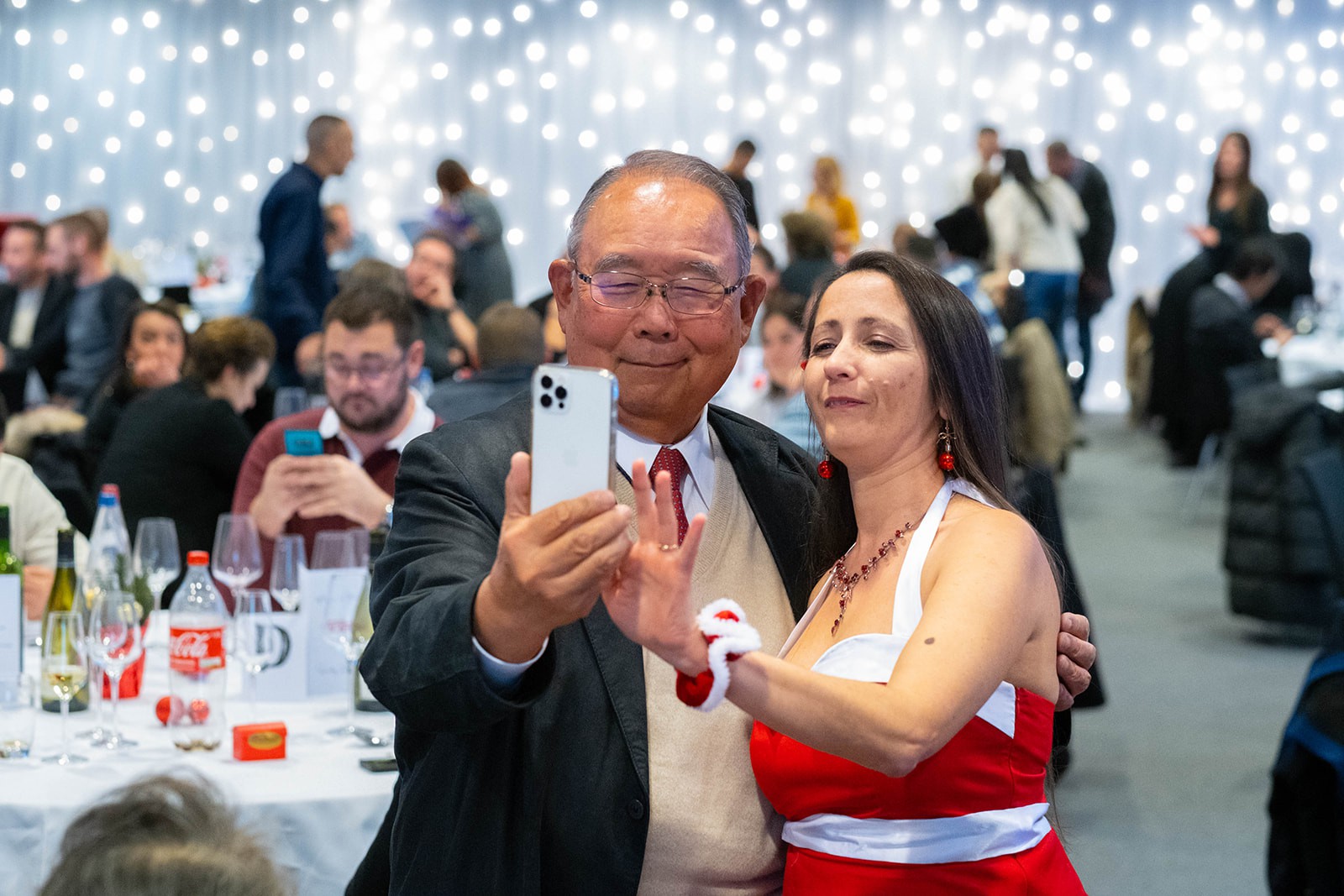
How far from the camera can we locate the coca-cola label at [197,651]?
2475mm

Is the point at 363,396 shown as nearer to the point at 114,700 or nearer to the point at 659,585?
the point at 114,700

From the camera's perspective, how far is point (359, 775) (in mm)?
2373

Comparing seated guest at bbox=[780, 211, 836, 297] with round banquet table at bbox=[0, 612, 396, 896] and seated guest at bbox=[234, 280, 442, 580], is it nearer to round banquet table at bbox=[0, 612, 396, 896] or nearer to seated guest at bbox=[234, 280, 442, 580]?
seated guest at bbox=[234, 280, 442, 580]

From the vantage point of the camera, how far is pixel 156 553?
309cm

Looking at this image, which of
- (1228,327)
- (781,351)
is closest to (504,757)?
(781,351)

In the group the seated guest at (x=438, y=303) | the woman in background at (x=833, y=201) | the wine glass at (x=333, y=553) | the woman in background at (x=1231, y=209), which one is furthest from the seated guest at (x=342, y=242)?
the wine glass at (x=333, y=553)

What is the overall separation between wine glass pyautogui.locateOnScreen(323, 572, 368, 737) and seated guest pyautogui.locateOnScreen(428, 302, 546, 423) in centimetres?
176

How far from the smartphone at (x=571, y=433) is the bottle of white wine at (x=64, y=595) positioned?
1.64 meters

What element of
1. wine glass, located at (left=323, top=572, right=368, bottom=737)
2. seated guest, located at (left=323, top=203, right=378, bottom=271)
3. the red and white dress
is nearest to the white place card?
wine glass, located at (left=323, top=572, right=368, bottom=737)

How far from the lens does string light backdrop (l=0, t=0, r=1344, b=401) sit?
1173 centimetres

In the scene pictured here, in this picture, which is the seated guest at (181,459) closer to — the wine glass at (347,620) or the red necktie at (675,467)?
the wine glass at (347,620)

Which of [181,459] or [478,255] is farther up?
[478,255]

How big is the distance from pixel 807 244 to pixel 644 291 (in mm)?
5540

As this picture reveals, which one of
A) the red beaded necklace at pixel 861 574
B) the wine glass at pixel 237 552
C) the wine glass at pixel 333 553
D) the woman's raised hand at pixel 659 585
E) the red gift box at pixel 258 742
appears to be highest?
the woman's raised hand at pixel 659 585
